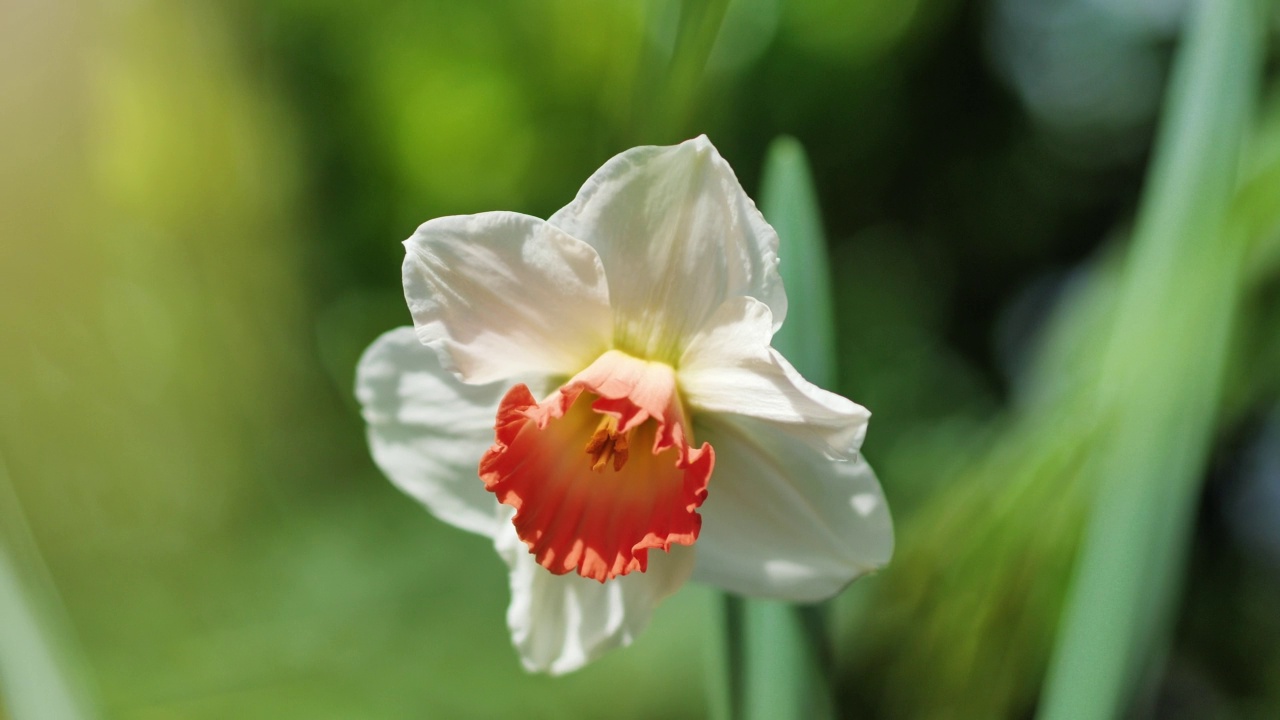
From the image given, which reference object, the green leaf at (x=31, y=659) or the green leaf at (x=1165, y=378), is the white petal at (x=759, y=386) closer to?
the green leaf at (x=1165, y=378)

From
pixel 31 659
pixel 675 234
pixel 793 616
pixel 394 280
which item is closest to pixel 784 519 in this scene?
pixel 793 616

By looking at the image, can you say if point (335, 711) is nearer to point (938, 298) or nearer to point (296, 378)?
point (296, 378)

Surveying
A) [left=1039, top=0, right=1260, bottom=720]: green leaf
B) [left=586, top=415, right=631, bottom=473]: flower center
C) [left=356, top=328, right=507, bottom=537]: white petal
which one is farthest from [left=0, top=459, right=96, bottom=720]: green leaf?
[left=1039, top=0, right=1260, bottom=720]: green leaf

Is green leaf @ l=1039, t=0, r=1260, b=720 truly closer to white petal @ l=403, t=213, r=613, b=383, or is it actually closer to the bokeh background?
white petal @ l=403, t=213, r=613, b=383

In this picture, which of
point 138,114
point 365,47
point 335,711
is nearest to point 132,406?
point 138,114

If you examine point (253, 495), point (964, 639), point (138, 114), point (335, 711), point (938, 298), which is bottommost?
point (335, 711)

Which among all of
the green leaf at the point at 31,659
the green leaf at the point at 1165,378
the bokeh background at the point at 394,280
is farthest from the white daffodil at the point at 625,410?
the bokeh background at the point at 394,280

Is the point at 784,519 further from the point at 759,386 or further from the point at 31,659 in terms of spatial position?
the point at 31,659

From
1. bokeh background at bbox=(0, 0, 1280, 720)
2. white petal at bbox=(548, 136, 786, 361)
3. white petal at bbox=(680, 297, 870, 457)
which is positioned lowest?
bokeh background at bbox=(0, 0, 1280, 720)
